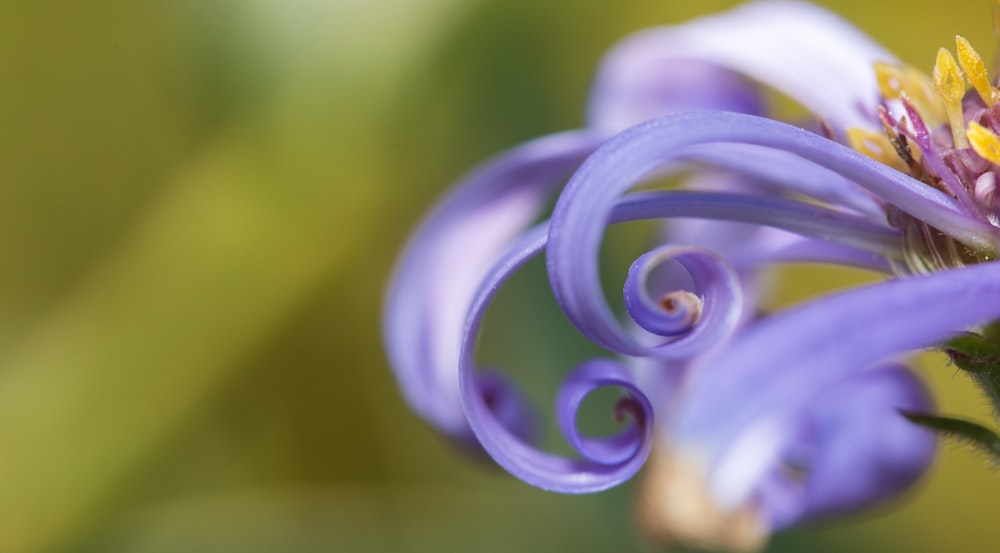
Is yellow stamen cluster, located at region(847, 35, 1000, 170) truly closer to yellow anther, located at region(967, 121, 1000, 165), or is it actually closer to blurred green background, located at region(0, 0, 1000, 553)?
yellow anther, located at region(967, 121, 1000, 165)

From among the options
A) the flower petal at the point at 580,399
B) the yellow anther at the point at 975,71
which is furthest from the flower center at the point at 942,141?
the flower petal at the point at 580,399

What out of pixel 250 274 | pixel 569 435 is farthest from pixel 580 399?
pixel 250 274

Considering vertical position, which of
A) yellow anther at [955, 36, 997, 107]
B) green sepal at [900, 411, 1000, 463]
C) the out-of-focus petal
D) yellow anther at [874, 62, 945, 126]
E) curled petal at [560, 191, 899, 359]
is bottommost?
green sepal at [900, 411, 1000, 463]

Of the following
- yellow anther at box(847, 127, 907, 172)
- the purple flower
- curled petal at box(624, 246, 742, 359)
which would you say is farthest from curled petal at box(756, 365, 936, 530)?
curled petal at box(624, 246, 742, 359)

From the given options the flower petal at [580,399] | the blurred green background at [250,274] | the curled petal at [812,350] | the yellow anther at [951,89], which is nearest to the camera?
the curled petal at [812,350]

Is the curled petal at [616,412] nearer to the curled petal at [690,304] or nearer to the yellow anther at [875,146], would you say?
the curled petal at [690,304]

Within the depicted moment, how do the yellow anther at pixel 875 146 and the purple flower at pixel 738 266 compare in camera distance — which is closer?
the purple flower at pixel 738 266

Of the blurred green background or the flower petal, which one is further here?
the blurred green background
